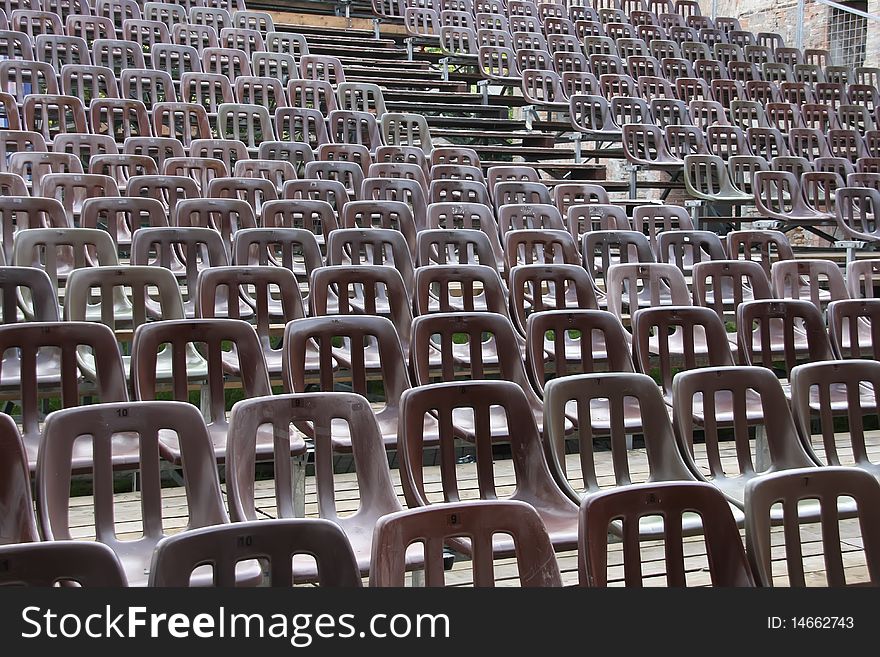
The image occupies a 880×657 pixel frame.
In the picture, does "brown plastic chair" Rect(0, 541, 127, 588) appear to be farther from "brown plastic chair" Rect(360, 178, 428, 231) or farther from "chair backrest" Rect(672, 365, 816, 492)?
"brown plastic chair" Rect(360, 178, 428, 231)

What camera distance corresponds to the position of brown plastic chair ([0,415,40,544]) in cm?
238

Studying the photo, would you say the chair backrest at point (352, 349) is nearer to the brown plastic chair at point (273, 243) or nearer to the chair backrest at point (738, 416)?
the chair backrest at point (738, 416)

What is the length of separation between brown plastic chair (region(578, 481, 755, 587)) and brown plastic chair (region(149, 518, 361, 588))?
0.50 meters

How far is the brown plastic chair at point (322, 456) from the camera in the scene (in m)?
2.73

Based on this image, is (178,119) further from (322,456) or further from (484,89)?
(322,456)

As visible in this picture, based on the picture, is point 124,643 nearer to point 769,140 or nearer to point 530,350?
point 530,350

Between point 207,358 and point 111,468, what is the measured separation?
0.76 meters

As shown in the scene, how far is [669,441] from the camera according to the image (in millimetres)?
3145

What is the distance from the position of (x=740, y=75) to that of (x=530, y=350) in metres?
8.62

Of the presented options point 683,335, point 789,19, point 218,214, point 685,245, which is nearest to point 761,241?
point 685,245

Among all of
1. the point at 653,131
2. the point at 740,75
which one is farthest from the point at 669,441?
the point at 740,75

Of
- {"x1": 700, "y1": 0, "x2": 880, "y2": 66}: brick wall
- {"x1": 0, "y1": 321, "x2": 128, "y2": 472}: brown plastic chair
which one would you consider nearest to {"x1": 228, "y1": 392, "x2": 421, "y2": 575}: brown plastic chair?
{"x1": 0, "y1": 321, "x2": 128, "y2": 472}: brown plastic chair

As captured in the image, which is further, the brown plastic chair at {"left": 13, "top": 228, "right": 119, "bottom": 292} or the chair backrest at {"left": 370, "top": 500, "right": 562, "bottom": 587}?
the brown plastic chair at {"left": 13, "top": 228, "right": 119, "bottom": 292}

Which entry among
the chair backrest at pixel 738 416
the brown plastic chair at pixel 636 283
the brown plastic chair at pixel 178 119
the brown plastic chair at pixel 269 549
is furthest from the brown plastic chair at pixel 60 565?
the brown plastic chair at pixel 178 119
